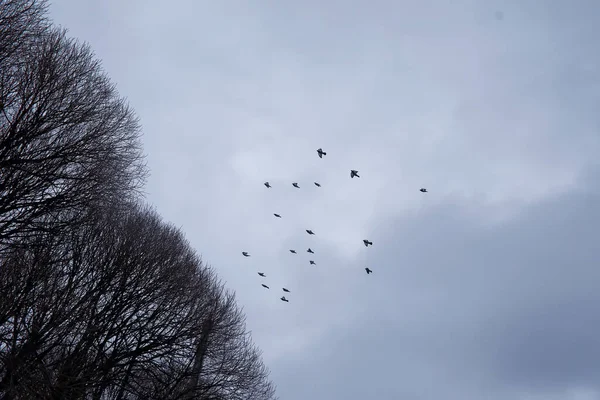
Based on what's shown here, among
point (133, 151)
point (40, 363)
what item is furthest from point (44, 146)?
point (40, 363)

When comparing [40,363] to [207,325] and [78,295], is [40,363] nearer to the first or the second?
[78,295]

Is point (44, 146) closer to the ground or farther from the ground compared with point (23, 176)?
farther from the ground

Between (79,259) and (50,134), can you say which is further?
(79,259)

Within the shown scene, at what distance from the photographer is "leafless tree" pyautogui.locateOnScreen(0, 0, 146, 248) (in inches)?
617

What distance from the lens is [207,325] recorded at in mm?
24438

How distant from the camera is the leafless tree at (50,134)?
1567cm

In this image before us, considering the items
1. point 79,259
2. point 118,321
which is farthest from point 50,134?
point 118,321

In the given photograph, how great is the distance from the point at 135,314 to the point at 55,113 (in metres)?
9.47

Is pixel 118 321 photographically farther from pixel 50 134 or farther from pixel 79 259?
pixel 50 134

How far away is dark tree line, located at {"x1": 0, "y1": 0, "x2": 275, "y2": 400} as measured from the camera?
52.4 ft

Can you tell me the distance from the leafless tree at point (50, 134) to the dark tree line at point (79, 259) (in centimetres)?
4

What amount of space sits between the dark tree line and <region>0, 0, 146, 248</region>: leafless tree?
0.04m

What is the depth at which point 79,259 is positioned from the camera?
68.2 feet

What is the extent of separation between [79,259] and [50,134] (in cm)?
566
